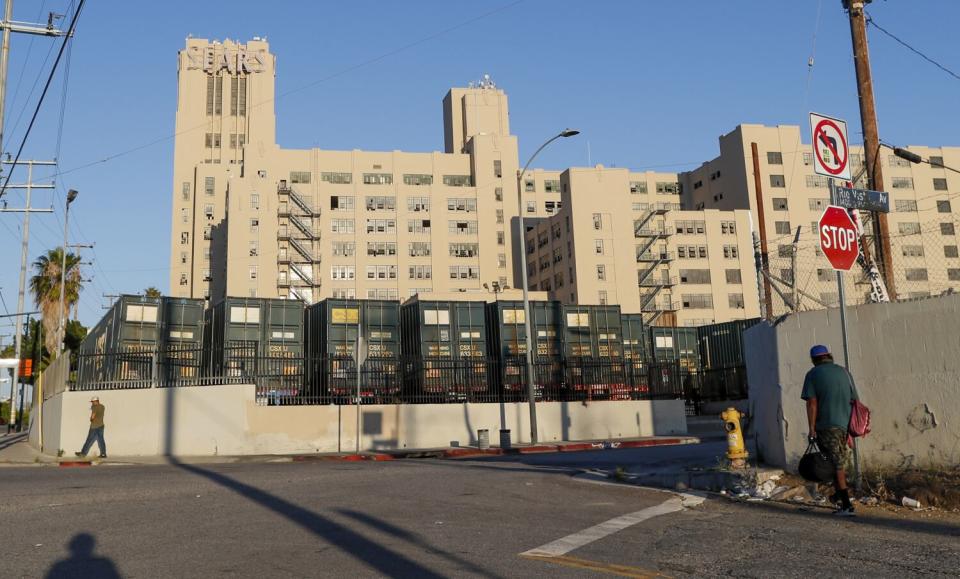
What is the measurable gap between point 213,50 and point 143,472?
102 meters

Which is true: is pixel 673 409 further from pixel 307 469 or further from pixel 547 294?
pixel 547 294

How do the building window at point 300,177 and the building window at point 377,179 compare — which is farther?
the building window at point 377,179

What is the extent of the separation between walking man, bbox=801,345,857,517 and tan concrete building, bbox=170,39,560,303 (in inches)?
3067

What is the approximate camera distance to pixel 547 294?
8656 centimetres

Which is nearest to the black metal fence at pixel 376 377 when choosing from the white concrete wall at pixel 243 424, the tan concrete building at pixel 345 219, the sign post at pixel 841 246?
the white concrete wall at pixel 243 424

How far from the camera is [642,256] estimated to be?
294 feet

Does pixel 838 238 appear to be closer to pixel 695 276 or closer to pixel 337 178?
pixel 695 276

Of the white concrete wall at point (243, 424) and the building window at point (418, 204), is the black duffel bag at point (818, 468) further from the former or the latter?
the building window at point (418, 204)

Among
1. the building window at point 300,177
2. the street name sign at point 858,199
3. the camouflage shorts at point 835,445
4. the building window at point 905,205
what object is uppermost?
the building window at point 300,177

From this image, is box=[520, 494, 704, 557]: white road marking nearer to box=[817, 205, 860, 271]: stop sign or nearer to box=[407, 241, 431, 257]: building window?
box=[817, 205, 860, 271]: stop sign

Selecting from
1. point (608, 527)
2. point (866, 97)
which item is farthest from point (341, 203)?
point (608, 527)

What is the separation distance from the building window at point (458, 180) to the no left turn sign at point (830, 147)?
3326 inches

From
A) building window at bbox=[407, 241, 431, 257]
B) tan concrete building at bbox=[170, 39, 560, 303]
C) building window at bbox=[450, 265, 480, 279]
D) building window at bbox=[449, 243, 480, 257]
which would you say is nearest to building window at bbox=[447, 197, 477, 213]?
tan concrete building at bbox=[170, 39, 560, 303]

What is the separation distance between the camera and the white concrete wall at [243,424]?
22.3 metres
